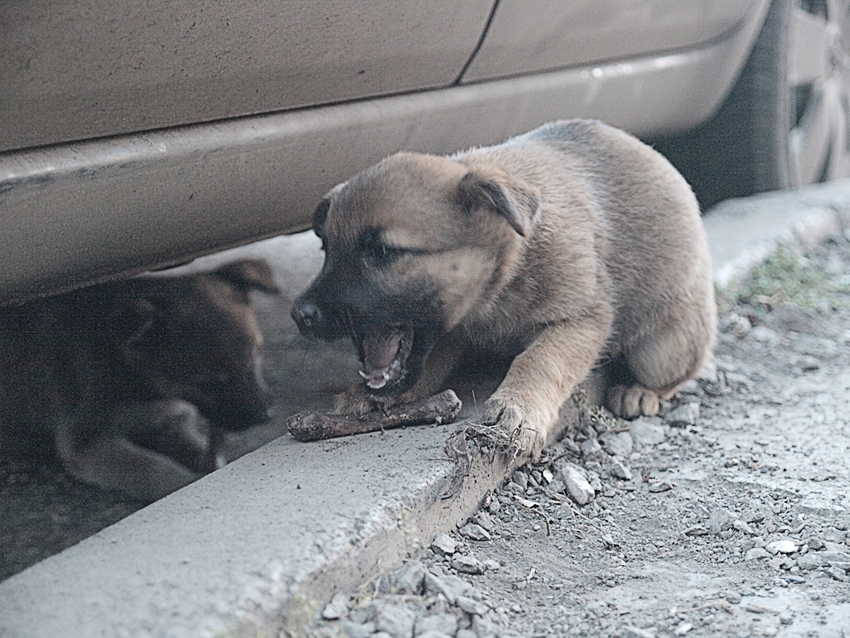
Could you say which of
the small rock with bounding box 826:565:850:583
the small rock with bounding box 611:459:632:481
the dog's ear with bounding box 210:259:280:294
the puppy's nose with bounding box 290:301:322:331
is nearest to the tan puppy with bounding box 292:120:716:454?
the puppy's nose with bounding box 290:301:322:331

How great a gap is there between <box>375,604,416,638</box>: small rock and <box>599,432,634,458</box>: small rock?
1.26m

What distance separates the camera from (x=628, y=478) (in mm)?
2773

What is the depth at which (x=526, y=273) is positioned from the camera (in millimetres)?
2934

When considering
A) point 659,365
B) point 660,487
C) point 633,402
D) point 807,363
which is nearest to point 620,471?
point 660,487

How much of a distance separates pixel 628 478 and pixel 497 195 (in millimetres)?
897

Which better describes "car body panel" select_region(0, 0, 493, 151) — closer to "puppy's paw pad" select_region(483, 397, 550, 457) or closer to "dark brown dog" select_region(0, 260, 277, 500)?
"puppy's paw pad" select_region(483, 397, 550, 457)

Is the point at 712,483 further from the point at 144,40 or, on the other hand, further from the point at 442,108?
the point at 144,40

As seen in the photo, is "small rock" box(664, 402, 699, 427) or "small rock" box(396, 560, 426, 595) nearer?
"small rock" box(396, 560, 426, 595)

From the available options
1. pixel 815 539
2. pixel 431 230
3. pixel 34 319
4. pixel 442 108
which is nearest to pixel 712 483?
pixel 815 539

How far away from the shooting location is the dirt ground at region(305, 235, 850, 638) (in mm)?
1917

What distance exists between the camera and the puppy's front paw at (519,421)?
8.45 ft

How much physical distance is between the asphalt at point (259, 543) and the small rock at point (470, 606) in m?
0.20

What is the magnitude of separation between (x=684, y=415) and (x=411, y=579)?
5.22ft

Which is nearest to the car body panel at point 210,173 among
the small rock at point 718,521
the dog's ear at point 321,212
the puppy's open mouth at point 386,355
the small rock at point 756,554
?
the dog's ear at point 321,212
